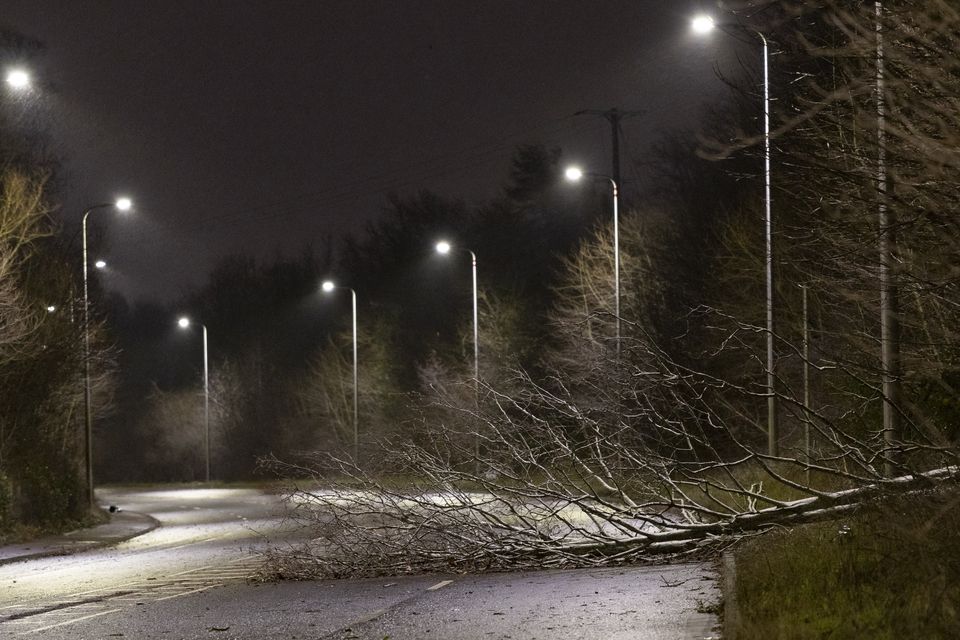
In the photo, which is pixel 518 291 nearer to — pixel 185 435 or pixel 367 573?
pixel 185 435

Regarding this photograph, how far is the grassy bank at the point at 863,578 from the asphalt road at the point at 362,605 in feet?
2.01

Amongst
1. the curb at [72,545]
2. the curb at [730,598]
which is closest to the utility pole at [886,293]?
the curb at [730,598]

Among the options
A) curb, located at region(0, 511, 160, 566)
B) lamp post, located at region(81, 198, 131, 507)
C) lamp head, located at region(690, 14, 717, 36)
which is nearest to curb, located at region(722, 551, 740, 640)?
lamp head, located at region(690, 14, 717, 36)

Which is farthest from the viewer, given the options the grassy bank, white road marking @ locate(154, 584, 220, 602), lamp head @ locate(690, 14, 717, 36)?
lamp head @ locate(690, 14, 717, 36)

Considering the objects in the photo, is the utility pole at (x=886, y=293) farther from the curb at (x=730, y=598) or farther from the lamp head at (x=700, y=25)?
the lamp head at (x=700, y=25)

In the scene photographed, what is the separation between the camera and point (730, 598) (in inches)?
416

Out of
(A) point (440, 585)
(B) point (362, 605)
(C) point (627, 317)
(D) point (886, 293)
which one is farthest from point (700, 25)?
(C) point (627, 317)

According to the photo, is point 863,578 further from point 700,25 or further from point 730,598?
point 700,25

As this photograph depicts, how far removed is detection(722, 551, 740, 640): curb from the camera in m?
9.20

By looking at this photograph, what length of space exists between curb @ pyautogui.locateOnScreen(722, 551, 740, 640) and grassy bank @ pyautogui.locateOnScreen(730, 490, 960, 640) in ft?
0.19

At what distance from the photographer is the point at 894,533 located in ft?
29.1

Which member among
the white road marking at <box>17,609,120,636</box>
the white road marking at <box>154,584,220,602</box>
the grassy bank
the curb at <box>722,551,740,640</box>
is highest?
the grassy bank

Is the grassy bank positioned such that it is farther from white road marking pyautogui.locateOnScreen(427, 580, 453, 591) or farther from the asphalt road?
white road marking pyautogui.locateOnScreen(427, 580, 453, 591)

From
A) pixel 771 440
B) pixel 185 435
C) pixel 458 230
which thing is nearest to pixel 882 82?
pixel 771 440
